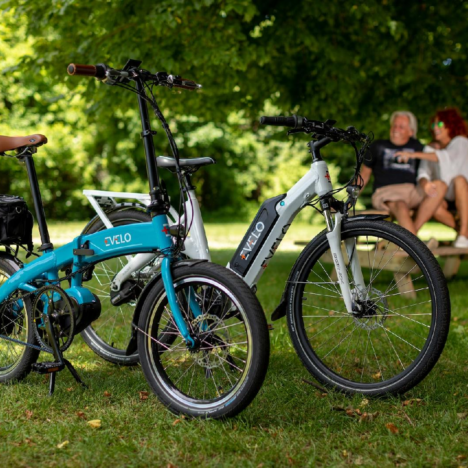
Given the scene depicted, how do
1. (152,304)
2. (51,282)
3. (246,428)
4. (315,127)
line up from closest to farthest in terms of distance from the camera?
(246,428) < (152,304) < (315,127) < (51,282)

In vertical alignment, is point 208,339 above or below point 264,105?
below

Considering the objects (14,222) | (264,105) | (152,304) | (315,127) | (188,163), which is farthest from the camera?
(264,105)

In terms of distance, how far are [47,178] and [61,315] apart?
21646 mm

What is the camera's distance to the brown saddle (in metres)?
3.95

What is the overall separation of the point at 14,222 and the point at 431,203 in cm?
479

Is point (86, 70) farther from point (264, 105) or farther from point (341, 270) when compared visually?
point (264, 105)

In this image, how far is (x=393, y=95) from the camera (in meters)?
10.2

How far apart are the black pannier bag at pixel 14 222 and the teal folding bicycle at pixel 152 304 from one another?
13mm

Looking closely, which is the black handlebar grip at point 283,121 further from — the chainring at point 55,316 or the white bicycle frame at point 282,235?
the chainring at point 55,316

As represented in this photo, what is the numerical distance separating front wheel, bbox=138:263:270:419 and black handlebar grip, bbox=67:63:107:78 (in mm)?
1012

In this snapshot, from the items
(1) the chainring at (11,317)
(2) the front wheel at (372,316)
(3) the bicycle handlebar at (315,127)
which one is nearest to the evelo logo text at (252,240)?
(2) the front wheel at (372,316)

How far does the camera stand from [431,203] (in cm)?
749

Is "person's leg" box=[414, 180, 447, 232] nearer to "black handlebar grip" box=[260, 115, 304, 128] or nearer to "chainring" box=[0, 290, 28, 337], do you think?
"black handlebar grip" box=[260, 115, 304, 128]

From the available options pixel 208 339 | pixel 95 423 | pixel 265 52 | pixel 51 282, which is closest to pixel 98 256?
pixel 51 282
